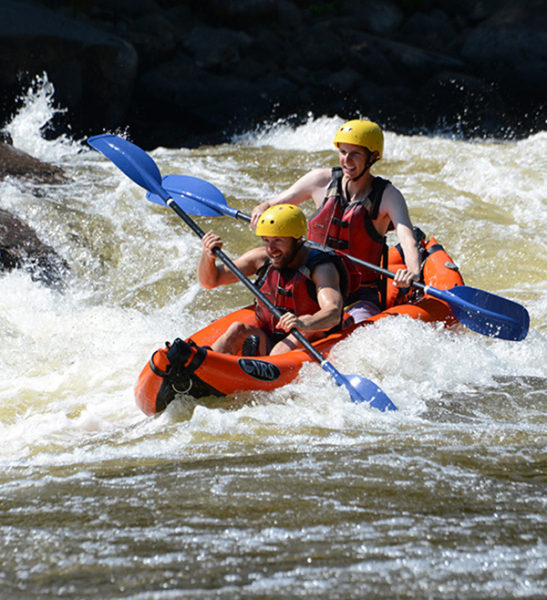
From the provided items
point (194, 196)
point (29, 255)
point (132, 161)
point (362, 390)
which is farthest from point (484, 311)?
point (29, 255)

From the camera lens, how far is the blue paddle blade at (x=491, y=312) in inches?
171

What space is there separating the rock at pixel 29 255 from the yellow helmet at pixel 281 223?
2.71 metres

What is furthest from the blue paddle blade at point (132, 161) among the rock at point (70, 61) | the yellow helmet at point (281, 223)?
the rock at point (70, 61)

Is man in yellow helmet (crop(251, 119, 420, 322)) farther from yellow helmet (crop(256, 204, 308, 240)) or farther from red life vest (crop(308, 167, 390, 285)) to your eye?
yellow helmet (crop(256, 204, 308, 240))

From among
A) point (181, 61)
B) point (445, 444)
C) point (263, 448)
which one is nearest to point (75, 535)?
point (263, 448)

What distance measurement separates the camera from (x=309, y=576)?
81.3 inches

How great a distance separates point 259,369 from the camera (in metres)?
3.62

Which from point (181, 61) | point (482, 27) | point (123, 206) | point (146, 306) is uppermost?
point (482, 27)

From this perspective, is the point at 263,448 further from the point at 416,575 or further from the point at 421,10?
the point at 421,10

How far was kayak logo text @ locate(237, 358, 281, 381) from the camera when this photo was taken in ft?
11.8

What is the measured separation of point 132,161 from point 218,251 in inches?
54.6

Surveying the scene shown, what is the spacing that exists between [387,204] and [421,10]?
13979 mm

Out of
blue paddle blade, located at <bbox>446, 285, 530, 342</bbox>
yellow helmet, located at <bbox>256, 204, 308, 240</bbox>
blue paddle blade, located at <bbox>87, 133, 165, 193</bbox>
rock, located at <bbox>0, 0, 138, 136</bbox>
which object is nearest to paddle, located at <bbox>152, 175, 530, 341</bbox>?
blue paddle blade, located at <bbox>446, 285, 530, 342</bbox>

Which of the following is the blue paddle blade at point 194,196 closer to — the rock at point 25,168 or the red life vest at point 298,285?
the red life vest at point 298,285
